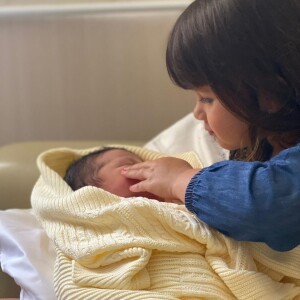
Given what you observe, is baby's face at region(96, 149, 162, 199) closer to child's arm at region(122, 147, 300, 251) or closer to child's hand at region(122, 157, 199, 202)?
child's hand at region(122, 157, 199, 202)

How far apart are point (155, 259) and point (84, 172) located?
30cm

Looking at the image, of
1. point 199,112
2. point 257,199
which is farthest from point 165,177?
point 257,199

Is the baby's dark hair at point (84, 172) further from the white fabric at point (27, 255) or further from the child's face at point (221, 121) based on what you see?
the child's face at point (221, 121)

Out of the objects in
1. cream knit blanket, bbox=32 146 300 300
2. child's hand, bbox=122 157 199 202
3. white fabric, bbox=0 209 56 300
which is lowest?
white fabric, bbox=0 209 56 300

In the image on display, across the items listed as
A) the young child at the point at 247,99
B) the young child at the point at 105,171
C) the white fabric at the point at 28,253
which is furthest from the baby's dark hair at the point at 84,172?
the young child at the point at 247,99

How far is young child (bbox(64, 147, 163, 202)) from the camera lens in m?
1.11

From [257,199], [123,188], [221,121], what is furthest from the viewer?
[123,188]

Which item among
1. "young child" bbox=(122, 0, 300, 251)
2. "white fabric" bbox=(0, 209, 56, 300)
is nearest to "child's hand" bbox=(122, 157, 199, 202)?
"young child" bbox=(122, 0, 300, 251)

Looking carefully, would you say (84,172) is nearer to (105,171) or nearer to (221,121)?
(105,171)

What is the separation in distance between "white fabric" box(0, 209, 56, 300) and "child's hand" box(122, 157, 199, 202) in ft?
0.61

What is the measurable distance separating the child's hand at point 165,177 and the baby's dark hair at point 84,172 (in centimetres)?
10

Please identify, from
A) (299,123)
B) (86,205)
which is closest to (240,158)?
(299,123)

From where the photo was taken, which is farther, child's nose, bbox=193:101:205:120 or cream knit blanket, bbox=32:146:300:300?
child's nose, bbox=193:101:205:120

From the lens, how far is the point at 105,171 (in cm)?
113
